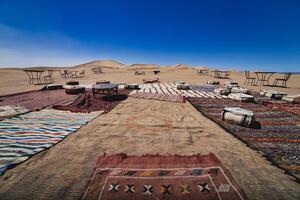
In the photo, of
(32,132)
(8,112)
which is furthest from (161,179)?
(8,112)

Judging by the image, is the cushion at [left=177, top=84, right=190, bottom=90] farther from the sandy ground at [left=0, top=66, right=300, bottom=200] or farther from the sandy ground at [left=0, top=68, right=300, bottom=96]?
the sandy ground at [left=0, top=66, right=300, bottom=200]

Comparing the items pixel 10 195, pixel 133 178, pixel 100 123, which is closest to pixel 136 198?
pixel 133 178

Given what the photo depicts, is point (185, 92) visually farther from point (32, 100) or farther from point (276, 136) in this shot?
point (32, 100)

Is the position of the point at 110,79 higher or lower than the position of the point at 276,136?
higher

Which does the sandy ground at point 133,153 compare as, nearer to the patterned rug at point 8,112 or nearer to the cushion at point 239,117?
the cushion at point 239,117

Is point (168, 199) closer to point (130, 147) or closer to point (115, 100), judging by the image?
point (130, 147)
